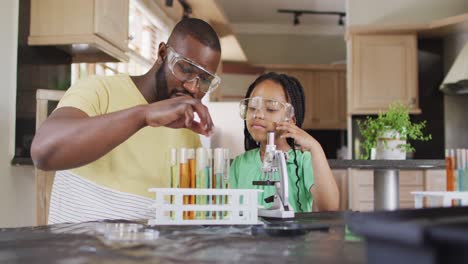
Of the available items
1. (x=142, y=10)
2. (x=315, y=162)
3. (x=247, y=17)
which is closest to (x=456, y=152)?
(x=315, y=162)

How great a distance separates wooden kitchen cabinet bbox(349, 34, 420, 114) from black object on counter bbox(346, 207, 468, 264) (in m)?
4.21

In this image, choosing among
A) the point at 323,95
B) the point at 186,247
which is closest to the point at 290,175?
the point at 186,247

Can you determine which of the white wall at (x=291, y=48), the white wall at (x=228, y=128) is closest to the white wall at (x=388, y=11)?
the white wall at (x=228, y=128)

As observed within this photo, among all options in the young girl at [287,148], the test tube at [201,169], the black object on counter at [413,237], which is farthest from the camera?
the young girl at [287,148]

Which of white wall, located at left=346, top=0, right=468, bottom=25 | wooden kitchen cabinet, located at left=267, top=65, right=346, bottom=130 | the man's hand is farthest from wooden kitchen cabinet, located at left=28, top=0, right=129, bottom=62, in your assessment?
wooden kitchen cabinet, located at left=267, top=65, right=346, bottom=130

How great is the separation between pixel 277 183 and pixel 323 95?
614cm

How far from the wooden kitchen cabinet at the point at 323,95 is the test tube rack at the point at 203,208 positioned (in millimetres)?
6081

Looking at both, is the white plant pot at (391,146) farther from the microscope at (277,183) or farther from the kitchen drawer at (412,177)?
the microscope at (277,183)

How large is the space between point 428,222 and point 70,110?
983 mm

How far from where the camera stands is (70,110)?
1202 mm

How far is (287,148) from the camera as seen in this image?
1779mm

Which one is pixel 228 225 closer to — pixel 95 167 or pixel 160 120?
pixel 160 120

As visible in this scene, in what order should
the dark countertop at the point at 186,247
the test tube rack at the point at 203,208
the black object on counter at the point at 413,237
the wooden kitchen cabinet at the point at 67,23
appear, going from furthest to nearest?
the wooden kitchen cabinet at the point at 67,23
the test tube rack at the point at 203,208
the dark countertop at the point at 186,247
the black object on counter at the point at 413,237

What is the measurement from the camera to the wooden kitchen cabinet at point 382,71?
4539mm
